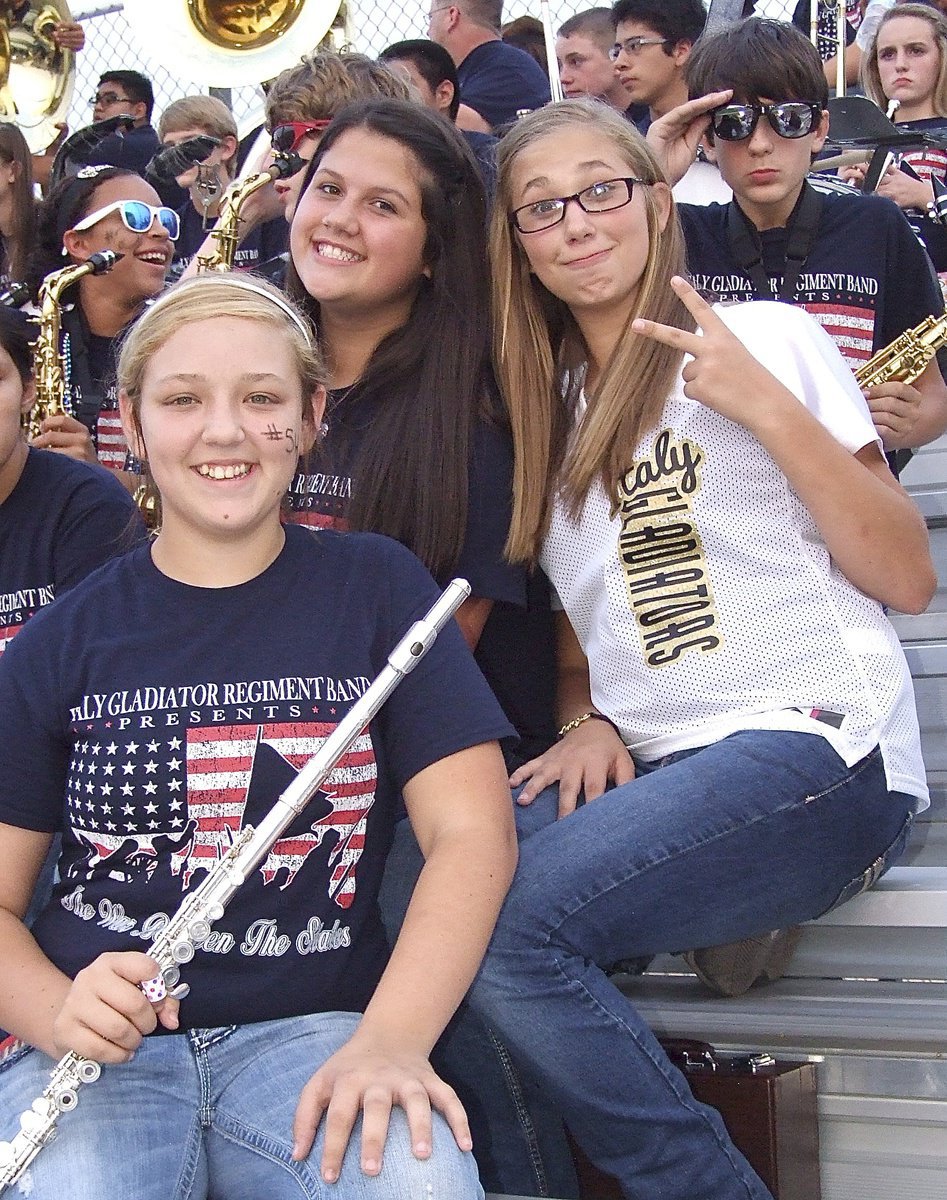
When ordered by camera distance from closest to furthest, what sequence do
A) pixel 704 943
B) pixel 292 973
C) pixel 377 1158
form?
pixel 377 1158 → pixel 292 973 → pixel 704 943

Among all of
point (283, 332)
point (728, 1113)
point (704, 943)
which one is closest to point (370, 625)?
point (283, 332)

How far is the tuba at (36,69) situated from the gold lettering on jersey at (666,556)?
512cm

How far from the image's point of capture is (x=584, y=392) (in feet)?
7.25

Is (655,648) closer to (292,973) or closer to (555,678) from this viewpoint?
(555,678)

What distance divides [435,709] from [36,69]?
570 centimetres

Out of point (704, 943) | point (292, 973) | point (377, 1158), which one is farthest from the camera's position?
point (704, 943)

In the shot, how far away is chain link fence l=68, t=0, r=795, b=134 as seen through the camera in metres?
5.66

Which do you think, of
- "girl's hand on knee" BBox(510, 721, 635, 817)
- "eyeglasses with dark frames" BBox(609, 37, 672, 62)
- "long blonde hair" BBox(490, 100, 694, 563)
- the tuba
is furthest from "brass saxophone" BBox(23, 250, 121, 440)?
the tuba

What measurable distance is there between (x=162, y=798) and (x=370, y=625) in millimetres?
302

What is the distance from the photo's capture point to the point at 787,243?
286 cm

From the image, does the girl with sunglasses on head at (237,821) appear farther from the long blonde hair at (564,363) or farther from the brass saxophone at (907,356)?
the brass saxophone at (907,356)

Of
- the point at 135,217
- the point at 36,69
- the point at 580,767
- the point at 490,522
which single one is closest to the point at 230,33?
the point at 36,69

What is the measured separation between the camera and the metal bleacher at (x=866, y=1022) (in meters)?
2.09

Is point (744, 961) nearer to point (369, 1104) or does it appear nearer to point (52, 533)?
point (369, 1104)
